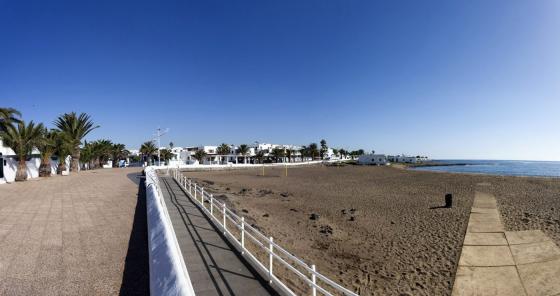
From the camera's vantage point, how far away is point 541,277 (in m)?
8.15

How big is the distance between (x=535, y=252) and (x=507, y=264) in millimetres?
2066

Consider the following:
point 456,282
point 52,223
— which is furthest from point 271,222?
point 52,223

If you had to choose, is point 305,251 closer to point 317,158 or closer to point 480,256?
point 480,256

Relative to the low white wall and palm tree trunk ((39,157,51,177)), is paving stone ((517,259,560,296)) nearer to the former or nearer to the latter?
the low white wall

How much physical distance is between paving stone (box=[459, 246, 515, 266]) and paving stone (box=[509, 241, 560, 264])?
9.8 inches

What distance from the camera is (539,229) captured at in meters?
12.7

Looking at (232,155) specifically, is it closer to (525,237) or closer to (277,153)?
(277,153)

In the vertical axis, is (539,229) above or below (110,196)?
below

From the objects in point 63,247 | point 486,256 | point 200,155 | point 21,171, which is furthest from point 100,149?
point 486,256

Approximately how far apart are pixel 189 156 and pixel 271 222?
84213 millimetres

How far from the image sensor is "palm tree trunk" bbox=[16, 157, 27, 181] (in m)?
27.2

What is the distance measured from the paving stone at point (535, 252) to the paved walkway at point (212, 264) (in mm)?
8965

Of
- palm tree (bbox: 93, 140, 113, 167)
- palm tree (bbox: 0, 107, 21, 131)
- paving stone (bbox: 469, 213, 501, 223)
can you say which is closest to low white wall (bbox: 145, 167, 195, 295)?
paving stone (bbox: 469, 213, 501, 223)

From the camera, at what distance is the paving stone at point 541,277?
24.4 ft
